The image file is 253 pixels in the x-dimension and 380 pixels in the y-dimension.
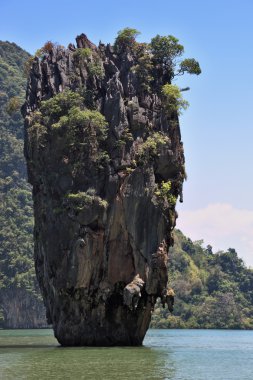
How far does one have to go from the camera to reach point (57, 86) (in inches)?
1628

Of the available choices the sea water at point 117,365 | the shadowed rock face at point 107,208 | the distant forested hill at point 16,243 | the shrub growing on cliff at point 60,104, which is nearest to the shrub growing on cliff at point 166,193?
the shadowed rock face at point 107,208

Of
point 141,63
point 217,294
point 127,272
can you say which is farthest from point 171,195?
point 217,294

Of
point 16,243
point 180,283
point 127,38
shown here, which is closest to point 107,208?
point 127,38

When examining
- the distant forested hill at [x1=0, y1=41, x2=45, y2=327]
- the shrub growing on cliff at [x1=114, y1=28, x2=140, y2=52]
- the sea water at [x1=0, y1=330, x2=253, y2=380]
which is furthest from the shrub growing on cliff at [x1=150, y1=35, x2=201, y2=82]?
the distant forested hill at [x1=0, y1=41, x2=45, y2=327]

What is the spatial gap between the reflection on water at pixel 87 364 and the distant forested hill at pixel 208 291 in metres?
67.5

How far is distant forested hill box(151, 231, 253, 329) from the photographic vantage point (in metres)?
100

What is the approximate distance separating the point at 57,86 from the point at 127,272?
1179 centimetres

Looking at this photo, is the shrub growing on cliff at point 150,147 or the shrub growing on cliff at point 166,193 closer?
the shrub growing on cliff at point 166,193

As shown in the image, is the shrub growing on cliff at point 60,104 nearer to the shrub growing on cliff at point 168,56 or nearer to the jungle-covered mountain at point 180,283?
the shrub growing on cliff at point 168,56

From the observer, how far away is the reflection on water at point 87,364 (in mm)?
24000

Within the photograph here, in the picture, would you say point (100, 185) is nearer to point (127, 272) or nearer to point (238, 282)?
point (127, 272)

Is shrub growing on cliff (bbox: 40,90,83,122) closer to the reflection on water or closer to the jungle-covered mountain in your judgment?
the reflection on water

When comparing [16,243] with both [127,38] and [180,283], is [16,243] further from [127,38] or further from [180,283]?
[127,38]

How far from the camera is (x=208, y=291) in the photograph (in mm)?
110438
